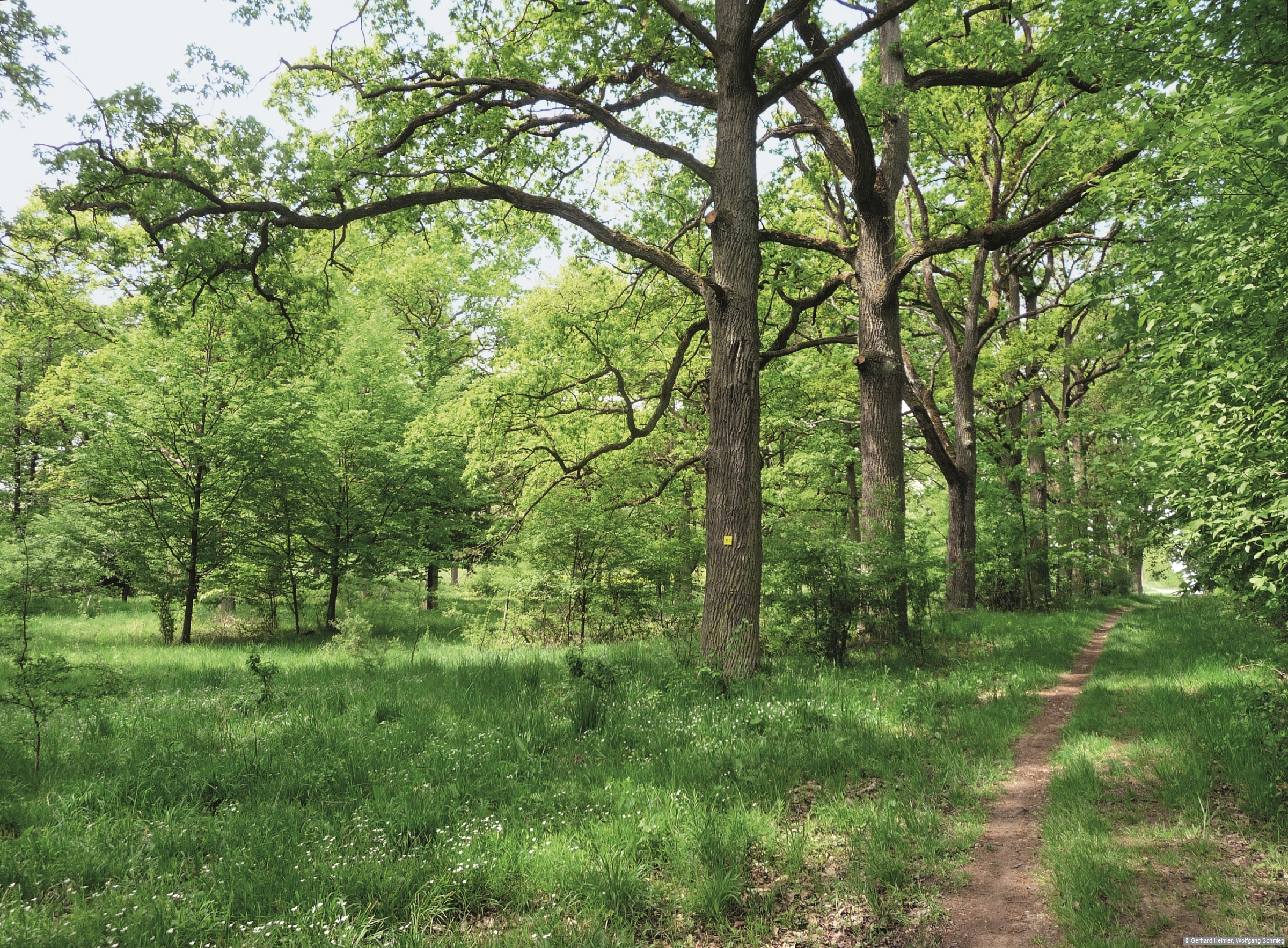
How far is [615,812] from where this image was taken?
4.07 meters

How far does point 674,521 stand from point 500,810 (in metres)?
10.6

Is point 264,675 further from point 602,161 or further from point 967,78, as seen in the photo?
point 967,78

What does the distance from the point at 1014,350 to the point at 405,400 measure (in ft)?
55.5

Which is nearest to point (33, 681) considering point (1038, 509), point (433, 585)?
point (433, 585)

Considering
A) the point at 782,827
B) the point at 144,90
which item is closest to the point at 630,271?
the point at 144,90

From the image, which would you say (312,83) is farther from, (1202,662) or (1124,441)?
(1124,441)

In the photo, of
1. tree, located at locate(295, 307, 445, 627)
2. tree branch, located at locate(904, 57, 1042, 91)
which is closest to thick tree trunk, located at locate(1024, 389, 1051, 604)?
tree branch, located at locate(904, 57, 1042, 91)

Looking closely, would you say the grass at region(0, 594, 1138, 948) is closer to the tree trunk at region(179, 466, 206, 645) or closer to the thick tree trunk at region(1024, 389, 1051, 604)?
the tree trunk at region(179, 466, 206, 645)

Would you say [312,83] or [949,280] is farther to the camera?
[949,280]

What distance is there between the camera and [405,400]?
671 inches

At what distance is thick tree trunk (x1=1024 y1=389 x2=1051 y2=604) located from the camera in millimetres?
16359

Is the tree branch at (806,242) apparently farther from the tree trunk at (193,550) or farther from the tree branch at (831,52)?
the tree trunk at (193,550)

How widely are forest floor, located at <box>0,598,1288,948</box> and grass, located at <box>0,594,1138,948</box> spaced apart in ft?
0.06

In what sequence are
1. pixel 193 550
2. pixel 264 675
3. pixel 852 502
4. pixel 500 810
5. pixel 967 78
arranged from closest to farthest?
pixel 500 810
pixel 264 675
pixel 967 78
pixel 193 550
pixel 852 502
